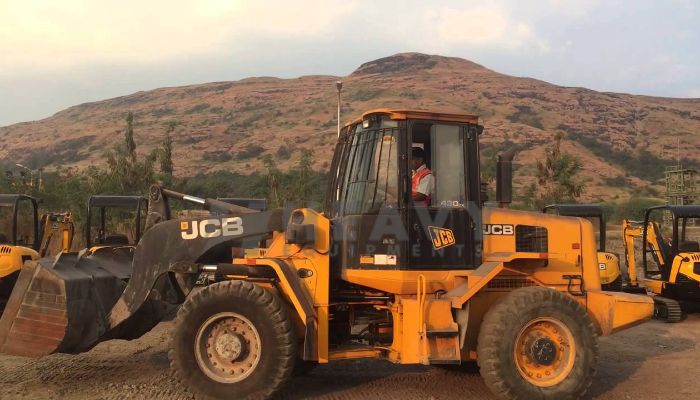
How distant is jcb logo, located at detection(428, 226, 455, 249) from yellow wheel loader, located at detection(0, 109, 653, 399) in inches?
0.9

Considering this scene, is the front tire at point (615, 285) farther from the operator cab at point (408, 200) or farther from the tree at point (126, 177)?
the tree at point (126, 177)

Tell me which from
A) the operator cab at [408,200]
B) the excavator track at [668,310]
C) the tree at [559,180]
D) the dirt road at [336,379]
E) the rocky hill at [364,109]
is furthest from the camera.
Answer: the rocky hill at [364,109]

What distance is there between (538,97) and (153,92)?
242 feet

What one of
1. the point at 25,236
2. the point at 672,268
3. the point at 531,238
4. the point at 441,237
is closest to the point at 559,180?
the point at 672,268

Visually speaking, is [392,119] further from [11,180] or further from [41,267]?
[11,180]

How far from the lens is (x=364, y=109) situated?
77.2 m

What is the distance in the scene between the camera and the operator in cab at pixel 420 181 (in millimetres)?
6457

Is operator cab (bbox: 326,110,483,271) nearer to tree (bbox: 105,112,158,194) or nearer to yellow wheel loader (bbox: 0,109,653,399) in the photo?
yellow wheel loader (bbox: 0,109,653,399)

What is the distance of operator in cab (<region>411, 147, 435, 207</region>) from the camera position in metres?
6.46

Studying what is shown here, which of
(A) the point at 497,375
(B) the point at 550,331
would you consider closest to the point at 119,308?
(A) the point at 497,375

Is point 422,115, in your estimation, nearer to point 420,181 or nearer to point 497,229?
point 420,181

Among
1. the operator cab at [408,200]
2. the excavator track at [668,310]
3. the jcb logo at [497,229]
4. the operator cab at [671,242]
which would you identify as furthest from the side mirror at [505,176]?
the operator cab at [671,242]

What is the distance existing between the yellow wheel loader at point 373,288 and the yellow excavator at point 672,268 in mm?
6349

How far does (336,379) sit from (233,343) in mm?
1649
